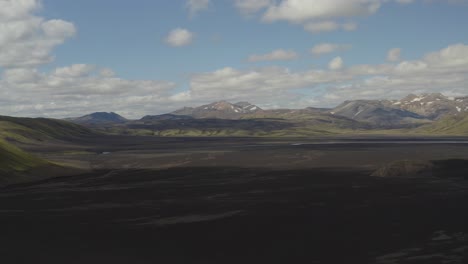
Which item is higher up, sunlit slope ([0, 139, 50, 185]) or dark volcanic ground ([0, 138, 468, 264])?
sunlit slope ([0, 139, 50, 185])

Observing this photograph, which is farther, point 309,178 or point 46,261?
point 309,178

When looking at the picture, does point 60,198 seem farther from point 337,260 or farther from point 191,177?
point 337,260

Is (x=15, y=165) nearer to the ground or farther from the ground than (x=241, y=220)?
farther from the ground

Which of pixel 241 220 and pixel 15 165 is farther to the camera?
pixel 15 165

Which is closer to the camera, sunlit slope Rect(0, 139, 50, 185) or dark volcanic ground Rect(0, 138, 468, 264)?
dark volcanic ground Rect(0, 138, 468, 264)

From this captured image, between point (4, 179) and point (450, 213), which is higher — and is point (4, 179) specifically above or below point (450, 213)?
above

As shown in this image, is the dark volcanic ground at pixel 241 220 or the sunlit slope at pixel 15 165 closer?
the dark volcanic ground at pixel 241 220

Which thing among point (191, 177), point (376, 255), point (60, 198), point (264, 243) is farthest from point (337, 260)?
point (191, 177)

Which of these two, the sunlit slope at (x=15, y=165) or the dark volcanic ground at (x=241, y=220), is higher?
the sunlit slope at (x=15, y=165)
